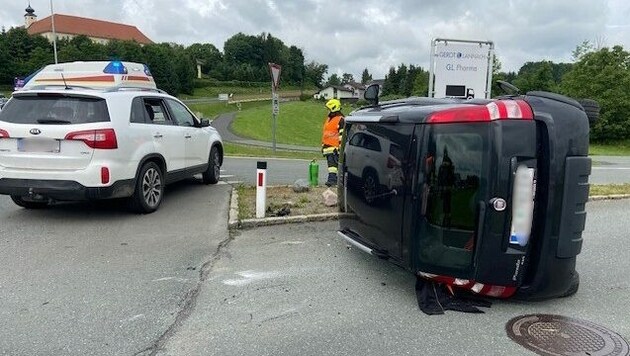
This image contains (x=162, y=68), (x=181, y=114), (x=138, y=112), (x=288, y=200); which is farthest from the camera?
(x=162, y=68)

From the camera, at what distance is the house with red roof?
368ft

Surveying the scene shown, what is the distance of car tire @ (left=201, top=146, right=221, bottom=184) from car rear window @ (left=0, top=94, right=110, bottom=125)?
3.00 m

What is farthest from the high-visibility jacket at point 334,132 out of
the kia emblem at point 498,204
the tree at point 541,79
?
the tree at point 541,79

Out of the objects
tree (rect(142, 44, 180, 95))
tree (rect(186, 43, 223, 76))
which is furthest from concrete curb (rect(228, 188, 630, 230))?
tree (rect(186, 43, 223, 76))

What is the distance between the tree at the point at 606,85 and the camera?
125 feet

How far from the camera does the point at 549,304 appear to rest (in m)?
3.95

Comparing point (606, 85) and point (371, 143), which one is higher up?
point (606, 85)

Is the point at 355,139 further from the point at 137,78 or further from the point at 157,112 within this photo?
the point at 137,78

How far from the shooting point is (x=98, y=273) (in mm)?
4473

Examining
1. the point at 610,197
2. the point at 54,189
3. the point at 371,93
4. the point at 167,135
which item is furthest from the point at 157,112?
the point at 610,197

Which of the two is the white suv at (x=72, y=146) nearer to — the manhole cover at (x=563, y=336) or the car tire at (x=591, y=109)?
the manhole cover at (x=563, y=336)

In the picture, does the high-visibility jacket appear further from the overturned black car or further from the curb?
the overturned black car

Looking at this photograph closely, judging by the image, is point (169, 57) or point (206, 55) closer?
point (169, 57)

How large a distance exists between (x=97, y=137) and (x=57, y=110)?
25.6 inches
